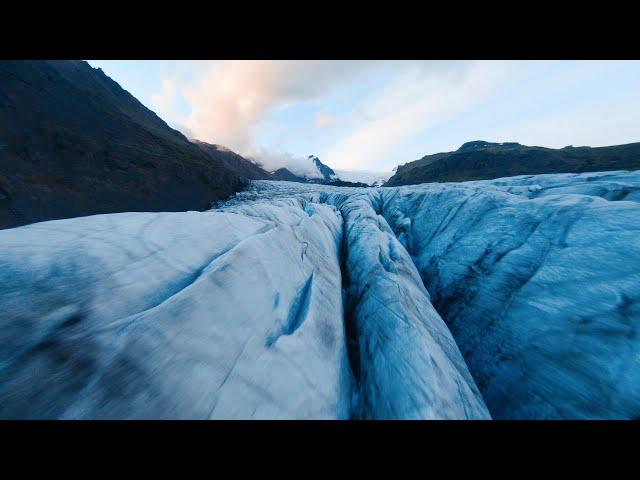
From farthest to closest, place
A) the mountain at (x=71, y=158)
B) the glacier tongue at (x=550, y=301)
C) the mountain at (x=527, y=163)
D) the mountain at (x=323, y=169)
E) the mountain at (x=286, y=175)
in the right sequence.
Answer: the mountain at (x=323, y=169), the mountain at (x=286, y=175), the mountain at (x=527, y=163), the mountain at (x=71, y=158), the glacier tongue at (x=550, y=301)

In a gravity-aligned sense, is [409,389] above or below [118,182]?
below

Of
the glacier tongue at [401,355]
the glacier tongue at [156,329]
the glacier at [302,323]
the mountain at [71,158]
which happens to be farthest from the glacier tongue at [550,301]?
the mountain at [71,158]

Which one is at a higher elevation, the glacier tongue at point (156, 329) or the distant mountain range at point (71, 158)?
the distant mountain range at point (71, 158)

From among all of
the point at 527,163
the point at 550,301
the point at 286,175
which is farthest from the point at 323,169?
the point at 550,301

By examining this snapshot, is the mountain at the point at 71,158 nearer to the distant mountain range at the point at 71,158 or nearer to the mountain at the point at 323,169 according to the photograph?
the distant mountain range at the point at 71,158
